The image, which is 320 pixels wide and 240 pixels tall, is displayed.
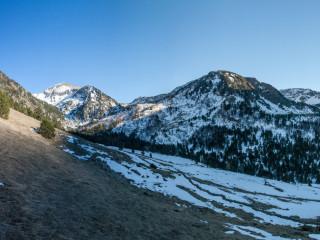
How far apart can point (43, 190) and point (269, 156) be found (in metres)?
180

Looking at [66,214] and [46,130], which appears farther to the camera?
[46,130]

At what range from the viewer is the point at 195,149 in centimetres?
17938

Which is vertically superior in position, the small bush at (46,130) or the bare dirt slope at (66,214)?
the small bush at (46,130)

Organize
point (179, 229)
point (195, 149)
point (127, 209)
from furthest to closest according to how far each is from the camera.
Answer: point (195, 149) → point (127, 209) → point (179, 229)

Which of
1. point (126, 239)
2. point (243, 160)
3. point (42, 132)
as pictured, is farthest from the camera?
point (243, 160)

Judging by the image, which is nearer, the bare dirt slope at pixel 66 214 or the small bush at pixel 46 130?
the bare dirt slope at pixel 66 214

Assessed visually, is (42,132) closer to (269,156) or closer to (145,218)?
(145,218)

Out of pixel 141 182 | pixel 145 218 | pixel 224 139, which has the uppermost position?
pixel 224 139

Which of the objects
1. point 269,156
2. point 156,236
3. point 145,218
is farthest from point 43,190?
point 269,156

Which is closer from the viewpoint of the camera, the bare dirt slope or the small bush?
the bare dirt slope

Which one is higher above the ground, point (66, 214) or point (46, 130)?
point (46, 130)

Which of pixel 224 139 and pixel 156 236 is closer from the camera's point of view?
pixel 156 236

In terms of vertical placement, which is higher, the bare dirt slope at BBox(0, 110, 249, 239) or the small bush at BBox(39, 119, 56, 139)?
the small bush at BBox(39, 119, 56, 139)

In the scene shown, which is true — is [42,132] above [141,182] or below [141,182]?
above
